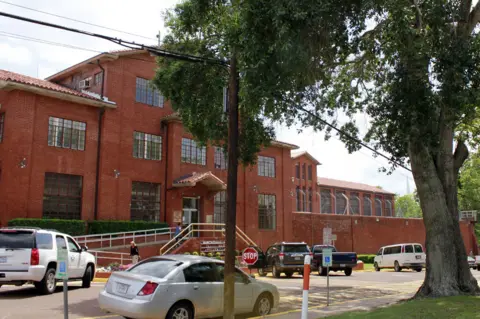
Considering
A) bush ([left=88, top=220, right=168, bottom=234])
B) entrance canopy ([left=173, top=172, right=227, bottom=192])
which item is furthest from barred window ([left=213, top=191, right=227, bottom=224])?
bush ([left=88, top=220, right=168, bottom=234])

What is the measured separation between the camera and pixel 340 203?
74062 mm

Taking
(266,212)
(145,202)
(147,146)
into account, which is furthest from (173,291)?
(266,212)

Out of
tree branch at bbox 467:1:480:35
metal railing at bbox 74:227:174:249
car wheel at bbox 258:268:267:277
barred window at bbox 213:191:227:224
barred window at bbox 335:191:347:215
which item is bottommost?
car wheel at bbox 258:268:267:277

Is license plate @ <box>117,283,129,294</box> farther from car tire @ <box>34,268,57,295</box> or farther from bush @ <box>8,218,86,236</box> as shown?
bush @ <box>8,218,86,236</box>

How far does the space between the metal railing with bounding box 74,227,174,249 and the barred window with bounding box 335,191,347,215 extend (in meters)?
48.3

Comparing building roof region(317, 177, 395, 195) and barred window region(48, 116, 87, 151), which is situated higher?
building roof region(317, 177, 395, 195)

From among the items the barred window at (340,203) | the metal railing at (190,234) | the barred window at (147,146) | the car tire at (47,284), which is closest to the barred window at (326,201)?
the barred window at (340,203)

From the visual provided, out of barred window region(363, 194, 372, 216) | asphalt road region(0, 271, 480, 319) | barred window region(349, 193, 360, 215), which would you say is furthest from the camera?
barred window region(363, 194, 372, 216)

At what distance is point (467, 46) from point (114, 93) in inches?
840

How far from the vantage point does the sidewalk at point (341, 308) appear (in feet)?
39.4

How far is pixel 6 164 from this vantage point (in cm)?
2417

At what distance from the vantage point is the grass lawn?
1016cm

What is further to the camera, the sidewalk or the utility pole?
the sidewalk

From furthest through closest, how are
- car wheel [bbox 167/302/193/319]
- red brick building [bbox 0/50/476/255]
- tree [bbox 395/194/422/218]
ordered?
1. tree [bbox 395/194/422/218]
2. red brick building [bbox 0/50/476/255]
3. car wheel [bbox 167/302/193/319]
